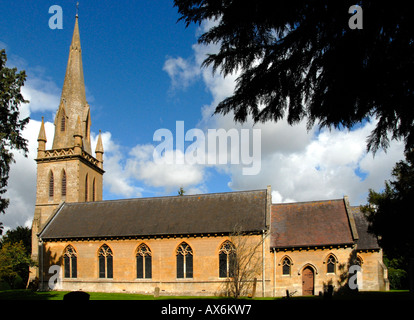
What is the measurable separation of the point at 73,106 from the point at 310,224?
31853mm

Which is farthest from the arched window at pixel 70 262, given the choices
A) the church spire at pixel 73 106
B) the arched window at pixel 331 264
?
the arched window at pixel 331 264

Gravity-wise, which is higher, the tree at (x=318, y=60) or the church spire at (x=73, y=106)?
the church spire at (x=73, y=106)

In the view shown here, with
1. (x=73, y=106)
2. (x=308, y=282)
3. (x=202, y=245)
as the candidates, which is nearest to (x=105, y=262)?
(x=202, y=245)

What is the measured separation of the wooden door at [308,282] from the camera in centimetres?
2908

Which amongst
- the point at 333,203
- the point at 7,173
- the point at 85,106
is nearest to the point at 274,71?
the point at 7,173

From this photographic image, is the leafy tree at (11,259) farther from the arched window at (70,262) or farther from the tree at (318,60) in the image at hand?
the tree at (318,60)

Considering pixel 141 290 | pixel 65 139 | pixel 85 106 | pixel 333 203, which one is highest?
pixel 85 106

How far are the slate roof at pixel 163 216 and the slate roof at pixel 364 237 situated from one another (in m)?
9.34

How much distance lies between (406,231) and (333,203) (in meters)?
6.23

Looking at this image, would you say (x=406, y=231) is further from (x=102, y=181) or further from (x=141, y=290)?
(x=102, y=181)

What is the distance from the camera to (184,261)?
3097cm

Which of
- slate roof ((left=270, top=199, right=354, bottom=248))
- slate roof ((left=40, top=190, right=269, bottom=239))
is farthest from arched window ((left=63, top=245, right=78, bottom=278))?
slate roof ((left=270, top=199, right=354, bottom=248))

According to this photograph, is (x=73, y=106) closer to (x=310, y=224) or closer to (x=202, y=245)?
(x=202, y=245)

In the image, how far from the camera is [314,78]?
443cm
